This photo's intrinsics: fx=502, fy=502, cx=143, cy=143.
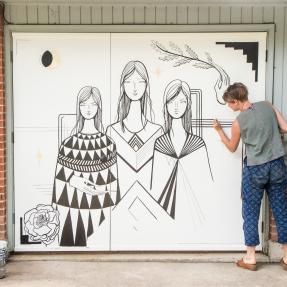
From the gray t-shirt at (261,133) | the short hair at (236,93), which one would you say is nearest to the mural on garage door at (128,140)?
the short hair at (236,93)

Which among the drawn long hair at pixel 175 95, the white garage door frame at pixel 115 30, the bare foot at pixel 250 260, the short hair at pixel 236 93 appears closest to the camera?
the short hair at pixel 236 93

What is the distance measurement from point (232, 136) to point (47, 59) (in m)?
2.09

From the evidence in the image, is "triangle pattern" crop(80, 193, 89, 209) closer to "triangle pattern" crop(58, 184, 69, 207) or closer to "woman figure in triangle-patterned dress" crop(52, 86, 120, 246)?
"woman figure in triangle-patterned dress" crop(52, 86, 120, 246)

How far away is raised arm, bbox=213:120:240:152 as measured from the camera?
4.99 m

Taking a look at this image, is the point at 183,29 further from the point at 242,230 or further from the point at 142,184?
the point at 242,230

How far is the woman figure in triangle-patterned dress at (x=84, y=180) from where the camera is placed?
17.6ft

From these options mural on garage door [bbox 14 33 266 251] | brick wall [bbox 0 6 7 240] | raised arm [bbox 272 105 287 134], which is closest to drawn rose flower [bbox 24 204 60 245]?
mural on garage door [bbox 14 33 266 251]

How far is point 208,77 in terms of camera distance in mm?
5277

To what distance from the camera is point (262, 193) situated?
5020 millimetres

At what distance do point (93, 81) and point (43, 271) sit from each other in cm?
202

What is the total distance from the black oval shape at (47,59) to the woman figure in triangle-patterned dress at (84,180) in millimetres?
604

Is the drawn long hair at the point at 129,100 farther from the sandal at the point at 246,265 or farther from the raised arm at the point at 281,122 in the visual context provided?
the sandal at the point at 246,265

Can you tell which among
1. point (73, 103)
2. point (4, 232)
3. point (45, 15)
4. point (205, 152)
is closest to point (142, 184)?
point (205, 152)

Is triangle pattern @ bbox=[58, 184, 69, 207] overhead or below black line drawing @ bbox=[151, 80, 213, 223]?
below
